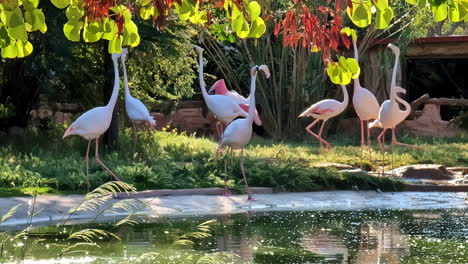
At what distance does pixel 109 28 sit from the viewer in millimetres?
3395

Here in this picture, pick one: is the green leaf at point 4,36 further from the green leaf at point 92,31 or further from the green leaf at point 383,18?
the green leaf at point 383,18

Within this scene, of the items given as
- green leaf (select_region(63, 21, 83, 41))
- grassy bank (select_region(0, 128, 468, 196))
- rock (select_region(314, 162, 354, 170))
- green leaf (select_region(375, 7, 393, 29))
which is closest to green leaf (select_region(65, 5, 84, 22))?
green leaf (select_region(63, 21, 83, 41))

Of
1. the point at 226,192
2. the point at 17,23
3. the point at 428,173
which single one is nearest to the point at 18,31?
the point at 17,23

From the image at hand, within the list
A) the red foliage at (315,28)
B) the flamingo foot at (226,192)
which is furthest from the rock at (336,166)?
the red foliage at (315,28)

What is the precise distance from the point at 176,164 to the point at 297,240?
4727 mm

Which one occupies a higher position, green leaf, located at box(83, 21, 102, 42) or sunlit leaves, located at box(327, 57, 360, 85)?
green leaf, located at box(83, 21, 102, 42)

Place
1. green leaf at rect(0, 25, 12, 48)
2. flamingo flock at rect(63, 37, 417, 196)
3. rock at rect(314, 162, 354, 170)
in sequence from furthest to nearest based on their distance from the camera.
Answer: rock at rect(314, 162, 354, 170), flamingo flock at rect(63, 37, 417, 196), green leaf at rect(0, 25, 12, 48)

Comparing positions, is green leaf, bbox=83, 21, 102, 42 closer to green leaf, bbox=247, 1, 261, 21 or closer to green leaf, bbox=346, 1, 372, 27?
green leaf, bbox=247, 1, 261, 21

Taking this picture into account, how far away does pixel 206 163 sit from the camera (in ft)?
37.3

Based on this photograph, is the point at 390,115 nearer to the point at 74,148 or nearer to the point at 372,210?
the point at 372,210

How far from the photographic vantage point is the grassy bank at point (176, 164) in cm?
988

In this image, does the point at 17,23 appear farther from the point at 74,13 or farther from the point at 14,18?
the point at 74,13

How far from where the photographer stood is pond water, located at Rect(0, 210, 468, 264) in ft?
20.4

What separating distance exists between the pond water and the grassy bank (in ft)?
5.77
